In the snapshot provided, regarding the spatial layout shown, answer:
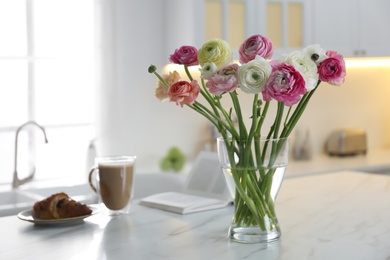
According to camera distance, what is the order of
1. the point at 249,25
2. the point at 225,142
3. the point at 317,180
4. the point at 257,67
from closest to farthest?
the point at 257,67, the point at 225,142, the point at 317,180, the point at 249,25

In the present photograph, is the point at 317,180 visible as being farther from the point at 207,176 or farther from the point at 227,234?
the point at 227,234

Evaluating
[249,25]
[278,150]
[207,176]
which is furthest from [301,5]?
[278,150]

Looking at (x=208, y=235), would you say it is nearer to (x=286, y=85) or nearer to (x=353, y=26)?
(x=286, y=85)

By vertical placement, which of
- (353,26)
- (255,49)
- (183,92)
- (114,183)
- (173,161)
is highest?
(353,26)

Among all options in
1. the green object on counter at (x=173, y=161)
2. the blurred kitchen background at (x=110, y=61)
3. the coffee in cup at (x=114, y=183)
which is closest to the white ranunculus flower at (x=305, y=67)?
the coffee in cup at (x=114, y=183)

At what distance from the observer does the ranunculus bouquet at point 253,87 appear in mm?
1836

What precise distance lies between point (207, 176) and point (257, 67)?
2.89 feet

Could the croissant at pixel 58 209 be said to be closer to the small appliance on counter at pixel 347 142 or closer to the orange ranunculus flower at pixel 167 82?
the orange ranunculus flower at pixel 167 82

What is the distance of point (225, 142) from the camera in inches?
78.3

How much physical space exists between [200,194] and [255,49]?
0.83 metres

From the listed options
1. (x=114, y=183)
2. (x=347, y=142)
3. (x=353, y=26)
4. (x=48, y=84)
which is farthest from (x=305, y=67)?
(x=347, y=142)

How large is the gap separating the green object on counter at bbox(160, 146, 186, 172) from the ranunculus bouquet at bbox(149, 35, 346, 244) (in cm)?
232

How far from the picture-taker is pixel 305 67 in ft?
6.19

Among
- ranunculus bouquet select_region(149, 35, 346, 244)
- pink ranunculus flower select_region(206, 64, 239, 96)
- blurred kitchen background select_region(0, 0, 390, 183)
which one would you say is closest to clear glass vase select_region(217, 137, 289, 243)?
ranunculus bouquet select_region(149, 35, 346, 244)
